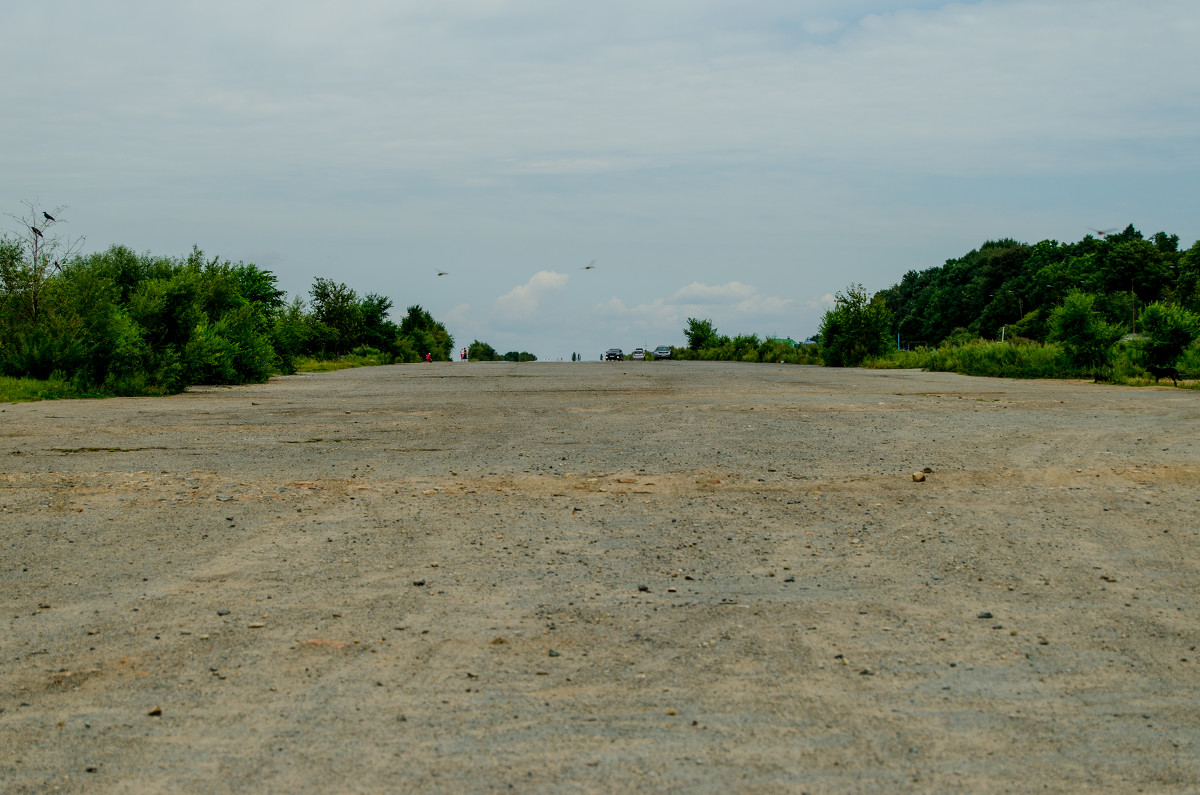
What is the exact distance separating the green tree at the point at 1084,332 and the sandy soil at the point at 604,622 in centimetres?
2312

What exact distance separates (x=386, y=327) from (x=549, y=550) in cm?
7597

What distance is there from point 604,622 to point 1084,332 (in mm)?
30923

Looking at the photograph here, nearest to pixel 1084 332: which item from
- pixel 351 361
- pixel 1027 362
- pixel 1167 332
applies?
pixel 1167 332

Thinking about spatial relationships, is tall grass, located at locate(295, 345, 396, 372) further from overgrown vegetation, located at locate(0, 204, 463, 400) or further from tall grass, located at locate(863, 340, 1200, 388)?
tall grass, located at locate(863, 340, 1200, 388)

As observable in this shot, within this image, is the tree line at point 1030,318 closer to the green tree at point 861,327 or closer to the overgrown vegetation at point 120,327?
the green tree at point 861,327

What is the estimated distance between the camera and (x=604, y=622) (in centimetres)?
471

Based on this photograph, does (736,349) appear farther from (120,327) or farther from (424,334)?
(120,327)

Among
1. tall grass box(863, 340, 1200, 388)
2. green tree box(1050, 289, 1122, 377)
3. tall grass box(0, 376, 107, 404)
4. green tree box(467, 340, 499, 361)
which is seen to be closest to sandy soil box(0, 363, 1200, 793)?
tall grass box(0, 376, 107, 404)

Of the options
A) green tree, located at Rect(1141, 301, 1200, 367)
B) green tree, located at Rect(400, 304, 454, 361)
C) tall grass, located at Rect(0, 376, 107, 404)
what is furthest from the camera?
green tree, located at Rect(400, 304, 454, 361)

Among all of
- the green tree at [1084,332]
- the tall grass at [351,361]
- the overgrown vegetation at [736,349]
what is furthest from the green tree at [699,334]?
the green tree at [1084,332]

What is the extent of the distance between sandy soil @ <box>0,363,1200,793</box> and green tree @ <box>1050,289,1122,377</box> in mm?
23115

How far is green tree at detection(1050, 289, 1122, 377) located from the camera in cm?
3084

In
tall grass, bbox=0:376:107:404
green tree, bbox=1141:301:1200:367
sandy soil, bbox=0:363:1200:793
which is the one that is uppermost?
green tree, bbox=1141:301:1200:367

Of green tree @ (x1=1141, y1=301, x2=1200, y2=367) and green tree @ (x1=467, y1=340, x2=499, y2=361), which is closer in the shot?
green tree @ (x1=1141, y1=301, x2=1200, y2=367)
